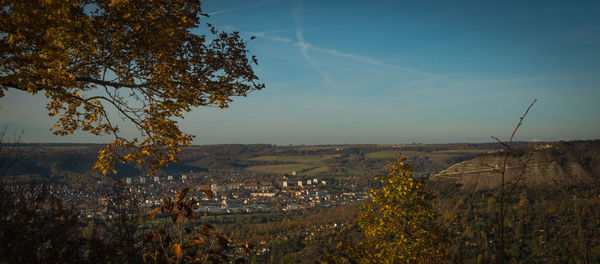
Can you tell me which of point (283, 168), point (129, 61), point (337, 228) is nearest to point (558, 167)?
point (337, 228)

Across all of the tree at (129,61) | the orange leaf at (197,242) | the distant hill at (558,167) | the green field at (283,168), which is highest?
the tree at (129,61)

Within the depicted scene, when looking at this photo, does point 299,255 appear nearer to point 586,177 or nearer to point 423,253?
point 423,253

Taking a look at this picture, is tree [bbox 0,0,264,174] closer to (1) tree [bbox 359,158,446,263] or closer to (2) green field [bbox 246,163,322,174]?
(1) tree [bbox 359,158,446,263]

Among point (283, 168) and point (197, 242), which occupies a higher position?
point (197, 242)

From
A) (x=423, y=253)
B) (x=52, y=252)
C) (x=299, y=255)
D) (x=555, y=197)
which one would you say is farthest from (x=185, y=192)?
(x=555, y=197)

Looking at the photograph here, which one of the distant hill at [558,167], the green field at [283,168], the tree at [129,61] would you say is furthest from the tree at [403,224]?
the green field at [283,168]

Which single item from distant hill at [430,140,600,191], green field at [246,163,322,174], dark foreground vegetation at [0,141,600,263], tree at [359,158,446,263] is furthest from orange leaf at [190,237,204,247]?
green field at [246,163,322,174]

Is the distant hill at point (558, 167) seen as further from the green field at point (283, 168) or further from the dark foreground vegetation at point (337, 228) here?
the green field at point (283, 168)

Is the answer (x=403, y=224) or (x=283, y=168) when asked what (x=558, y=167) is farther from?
(x=283, y=168)
